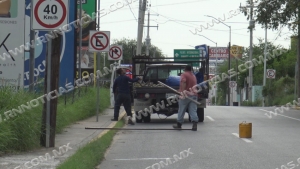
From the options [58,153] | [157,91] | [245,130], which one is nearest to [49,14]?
[58,153]

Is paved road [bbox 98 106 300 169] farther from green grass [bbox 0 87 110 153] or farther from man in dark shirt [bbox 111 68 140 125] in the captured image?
man in dark shirt [bbox 111 68 140 125]

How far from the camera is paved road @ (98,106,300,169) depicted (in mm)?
10695

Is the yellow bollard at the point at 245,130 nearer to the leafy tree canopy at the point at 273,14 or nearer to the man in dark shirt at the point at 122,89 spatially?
the man in dark shirt at the point at 122,89

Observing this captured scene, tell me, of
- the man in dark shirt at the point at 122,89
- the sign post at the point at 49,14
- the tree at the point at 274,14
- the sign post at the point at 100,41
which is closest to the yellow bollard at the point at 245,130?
the sign post at the point at 49,14

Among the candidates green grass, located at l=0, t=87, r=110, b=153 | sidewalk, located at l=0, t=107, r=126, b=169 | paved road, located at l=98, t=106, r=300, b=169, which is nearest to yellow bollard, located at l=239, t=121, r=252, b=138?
paved road, located at l=98, t=106, r=300, b=169

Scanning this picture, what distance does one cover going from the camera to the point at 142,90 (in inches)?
805

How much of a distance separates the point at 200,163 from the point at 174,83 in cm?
990

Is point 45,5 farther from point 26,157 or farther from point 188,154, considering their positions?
point 188,154

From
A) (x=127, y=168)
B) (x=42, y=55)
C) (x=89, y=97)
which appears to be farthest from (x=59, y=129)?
(x=89, y=97)

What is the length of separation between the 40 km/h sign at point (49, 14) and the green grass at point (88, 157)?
225 cm

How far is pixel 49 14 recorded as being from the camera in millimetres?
11711

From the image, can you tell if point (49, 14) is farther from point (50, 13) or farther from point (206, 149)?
point (206, 149)

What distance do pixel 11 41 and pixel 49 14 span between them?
3.58m

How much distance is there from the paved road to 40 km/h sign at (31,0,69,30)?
2568 mm
